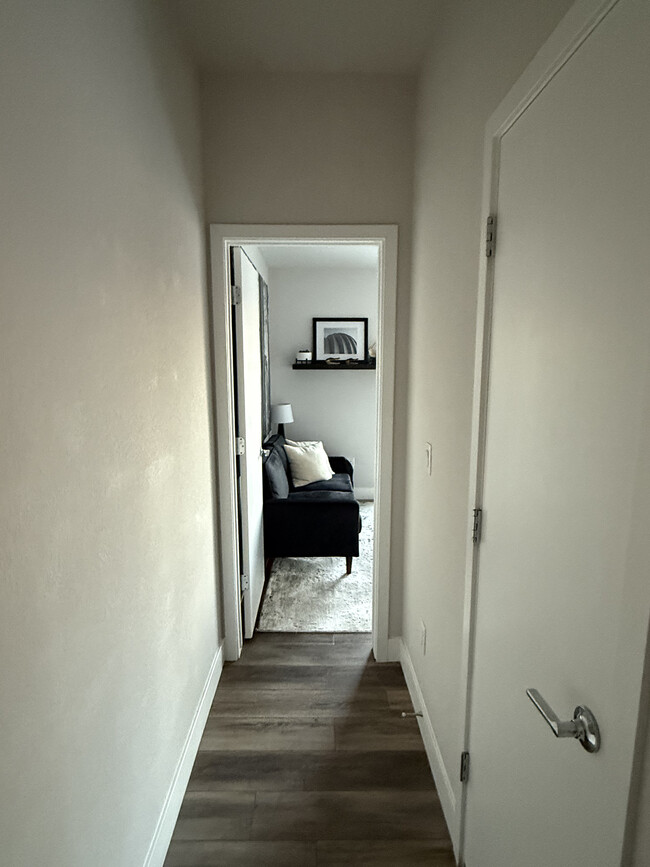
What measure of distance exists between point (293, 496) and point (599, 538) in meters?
2.84

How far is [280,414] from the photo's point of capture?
4.98 meters

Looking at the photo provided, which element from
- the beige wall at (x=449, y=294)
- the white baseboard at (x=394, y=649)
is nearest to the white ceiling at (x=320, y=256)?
the beige wall at (x=449, y=294)

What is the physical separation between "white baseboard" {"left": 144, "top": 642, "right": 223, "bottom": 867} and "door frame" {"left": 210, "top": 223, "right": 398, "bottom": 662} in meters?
0.33

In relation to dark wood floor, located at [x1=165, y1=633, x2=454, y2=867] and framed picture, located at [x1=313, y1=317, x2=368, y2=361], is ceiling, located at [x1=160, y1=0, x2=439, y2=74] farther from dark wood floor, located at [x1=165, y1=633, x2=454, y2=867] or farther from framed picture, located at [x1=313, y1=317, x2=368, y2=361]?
framed picture, located at [x1=313, y1=317, x2=368, y2=361]

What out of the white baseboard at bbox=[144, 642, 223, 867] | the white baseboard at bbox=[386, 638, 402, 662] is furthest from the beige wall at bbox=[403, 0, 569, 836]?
the white baseboard at bbox=[144, 642, 223, 867]

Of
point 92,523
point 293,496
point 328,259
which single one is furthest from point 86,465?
point 328,259

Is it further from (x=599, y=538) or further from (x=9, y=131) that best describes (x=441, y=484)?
(x=9, y=131)

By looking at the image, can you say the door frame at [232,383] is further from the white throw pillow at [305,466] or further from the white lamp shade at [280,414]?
the white lamp shade at [280,414]

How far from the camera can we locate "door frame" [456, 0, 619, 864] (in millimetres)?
812

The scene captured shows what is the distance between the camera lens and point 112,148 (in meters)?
1.19

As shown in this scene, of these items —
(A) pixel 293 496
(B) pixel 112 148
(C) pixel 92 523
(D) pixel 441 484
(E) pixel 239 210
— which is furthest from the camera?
(A) pixel 293 496

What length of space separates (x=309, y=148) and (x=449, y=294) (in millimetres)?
1079

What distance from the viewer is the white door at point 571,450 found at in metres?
0.68

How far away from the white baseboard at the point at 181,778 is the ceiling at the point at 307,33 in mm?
2658
